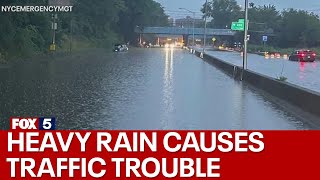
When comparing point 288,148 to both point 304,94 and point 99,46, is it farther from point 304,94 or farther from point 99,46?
point 99,46

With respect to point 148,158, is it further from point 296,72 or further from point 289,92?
point 296,72

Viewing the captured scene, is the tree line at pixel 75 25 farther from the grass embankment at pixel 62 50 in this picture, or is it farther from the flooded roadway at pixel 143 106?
the flooded roadway at pixel 143 106

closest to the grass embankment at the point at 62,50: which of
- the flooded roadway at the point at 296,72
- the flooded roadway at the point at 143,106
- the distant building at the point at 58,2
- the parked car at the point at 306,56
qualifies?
the distant building at the point at 58,2

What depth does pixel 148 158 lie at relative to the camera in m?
7.15

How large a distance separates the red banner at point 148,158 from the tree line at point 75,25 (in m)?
32.9

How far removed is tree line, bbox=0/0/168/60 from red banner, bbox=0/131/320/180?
108 ft

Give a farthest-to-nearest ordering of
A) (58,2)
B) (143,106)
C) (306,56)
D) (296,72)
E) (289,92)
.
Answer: (58,2) < (306,56) < (296,72) < (289,92) < (143,106)

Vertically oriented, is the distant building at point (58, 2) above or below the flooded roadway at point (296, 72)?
above

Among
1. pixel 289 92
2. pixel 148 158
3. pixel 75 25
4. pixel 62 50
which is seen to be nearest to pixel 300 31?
pixel 75 25

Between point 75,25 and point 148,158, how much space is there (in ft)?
291

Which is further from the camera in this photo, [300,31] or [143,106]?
[300,31]

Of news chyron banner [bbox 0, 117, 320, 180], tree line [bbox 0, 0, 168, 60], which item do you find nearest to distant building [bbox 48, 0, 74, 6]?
tree line [bbox 0, 0, 168, 60]

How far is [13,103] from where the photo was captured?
55.8 feet

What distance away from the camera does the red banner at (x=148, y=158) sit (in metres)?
6.95
